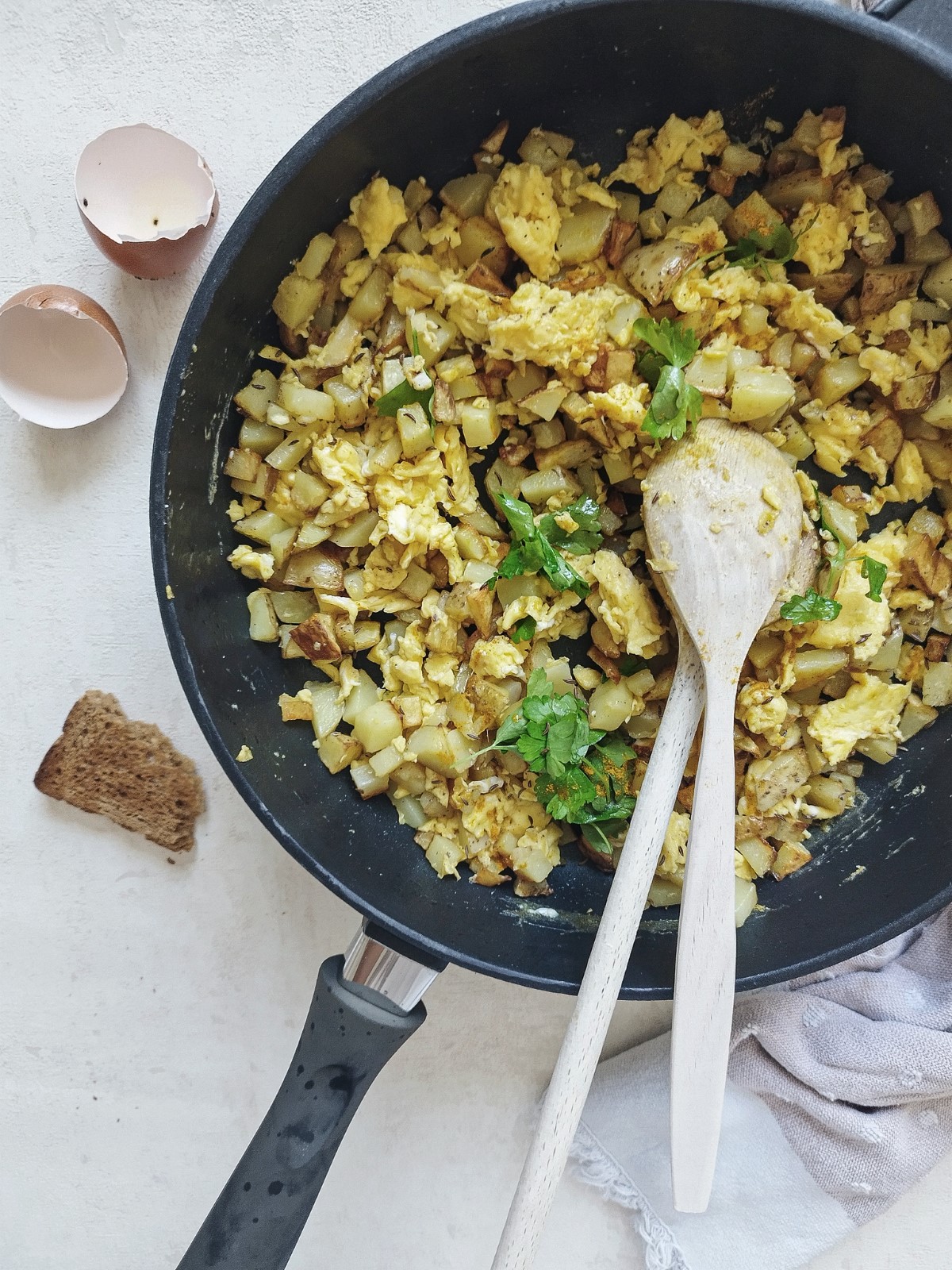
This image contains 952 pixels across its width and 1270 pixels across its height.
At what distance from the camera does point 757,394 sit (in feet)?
5.97

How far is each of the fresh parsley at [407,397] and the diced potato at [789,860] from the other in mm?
1094

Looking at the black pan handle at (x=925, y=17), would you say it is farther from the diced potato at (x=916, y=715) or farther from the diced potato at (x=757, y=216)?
the diced potato at (x=916, y=715)

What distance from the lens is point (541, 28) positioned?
1.66 metres

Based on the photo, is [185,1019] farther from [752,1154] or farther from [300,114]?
[300,114]

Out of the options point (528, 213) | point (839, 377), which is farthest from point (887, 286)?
point (528, 213)

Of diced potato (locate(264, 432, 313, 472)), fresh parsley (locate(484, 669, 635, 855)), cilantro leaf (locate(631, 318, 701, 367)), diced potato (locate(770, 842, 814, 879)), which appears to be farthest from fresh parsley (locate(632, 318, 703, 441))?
diced potato (locate(770, 842, 814, 879))

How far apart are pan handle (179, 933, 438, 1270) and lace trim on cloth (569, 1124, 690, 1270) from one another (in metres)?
0.68

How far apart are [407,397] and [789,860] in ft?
3.85

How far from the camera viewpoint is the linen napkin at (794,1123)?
2102mm

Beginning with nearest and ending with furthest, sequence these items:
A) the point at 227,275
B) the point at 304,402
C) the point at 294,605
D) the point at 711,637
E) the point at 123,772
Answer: the point at 227,275, the point at 711,637, the point at 304,402, the point at 294,605, the point at 123,772

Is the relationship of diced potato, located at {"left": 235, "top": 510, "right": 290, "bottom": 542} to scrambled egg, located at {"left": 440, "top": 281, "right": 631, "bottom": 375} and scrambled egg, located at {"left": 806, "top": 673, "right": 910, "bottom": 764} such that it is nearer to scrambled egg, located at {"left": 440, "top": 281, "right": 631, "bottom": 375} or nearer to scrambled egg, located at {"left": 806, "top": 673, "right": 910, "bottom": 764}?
scrambled egg, located at {"left": 440, "top": 281, "right": 631, "bottom": 375}

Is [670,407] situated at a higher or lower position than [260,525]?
higher

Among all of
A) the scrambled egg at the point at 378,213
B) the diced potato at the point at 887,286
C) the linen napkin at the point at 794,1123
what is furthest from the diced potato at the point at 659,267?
the linen napkin at the point at 794,1123

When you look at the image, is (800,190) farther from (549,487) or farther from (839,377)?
(549,487)
